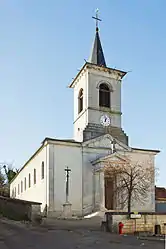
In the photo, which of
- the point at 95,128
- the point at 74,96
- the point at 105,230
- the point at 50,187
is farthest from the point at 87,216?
the point at 74,96

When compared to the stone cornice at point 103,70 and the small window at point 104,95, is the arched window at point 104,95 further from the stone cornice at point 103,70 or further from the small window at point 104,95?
the stone cornice at point 103,70

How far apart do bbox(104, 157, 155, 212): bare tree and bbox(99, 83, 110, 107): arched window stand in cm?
625

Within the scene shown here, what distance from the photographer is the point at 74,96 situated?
37.0m

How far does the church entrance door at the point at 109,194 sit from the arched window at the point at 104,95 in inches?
302

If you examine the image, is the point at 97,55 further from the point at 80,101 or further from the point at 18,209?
the point at 18,209

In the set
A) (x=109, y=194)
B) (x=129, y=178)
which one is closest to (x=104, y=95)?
(x=129, y=178)

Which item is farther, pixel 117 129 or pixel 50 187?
pixel 117 129

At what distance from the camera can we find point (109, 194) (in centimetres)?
3114

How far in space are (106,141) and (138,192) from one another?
17.7 ft

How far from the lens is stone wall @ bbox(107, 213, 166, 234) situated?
52.7ft

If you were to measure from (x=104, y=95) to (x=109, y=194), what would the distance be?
9.84 m

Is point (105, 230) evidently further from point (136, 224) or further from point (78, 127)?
point (78, 127)

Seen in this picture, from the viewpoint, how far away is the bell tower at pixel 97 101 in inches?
1289

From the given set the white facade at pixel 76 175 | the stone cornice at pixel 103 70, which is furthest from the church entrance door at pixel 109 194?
the stone cornice at pixel 103 70
